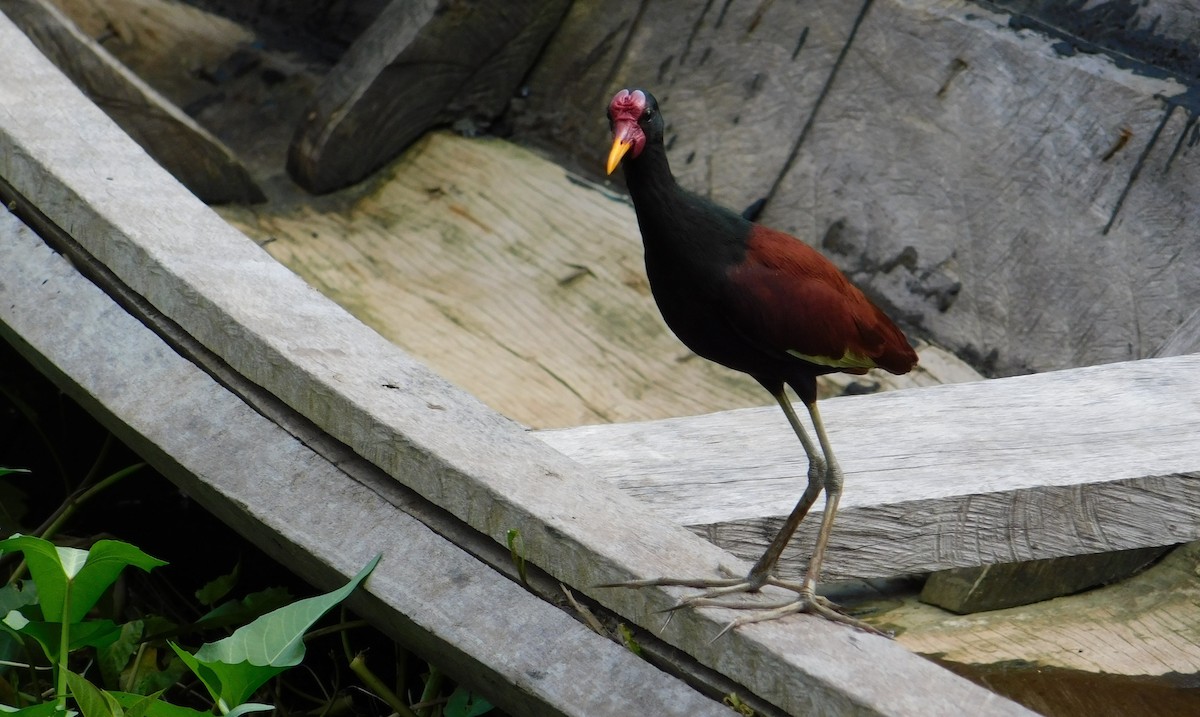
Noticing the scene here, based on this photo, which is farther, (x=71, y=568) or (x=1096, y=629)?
(x=1096, y=629)

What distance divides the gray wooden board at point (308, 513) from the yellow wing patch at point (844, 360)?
1.18ft

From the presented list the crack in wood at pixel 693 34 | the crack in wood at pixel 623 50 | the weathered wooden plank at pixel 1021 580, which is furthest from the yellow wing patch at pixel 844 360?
the crack in wood at pixel 623 50

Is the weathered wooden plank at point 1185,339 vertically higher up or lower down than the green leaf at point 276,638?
higher up

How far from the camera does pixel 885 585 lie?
1.66m

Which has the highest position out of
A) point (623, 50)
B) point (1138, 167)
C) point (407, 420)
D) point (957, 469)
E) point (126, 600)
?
point (1138, 167)

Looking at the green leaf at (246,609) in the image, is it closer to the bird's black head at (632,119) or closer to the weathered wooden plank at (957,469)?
the weathered wooden plank at (957,469)

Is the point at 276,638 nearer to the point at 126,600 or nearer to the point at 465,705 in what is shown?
the point at 465,705

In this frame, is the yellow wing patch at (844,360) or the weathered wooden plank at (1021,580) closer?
the yellow wing patch at (844,360)

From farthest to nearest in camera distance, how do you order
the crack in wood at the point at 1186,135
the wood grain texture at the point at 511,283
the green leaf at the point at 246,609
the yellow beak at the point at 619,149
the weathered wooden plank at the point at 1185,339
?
the wood grain texture at the point at 511,283, the crack in wood at the point at 1186,135, the weathered wooden plank at the point at 1185,339, the green leaf at the point at 246,609, the yellow beak at the point at 619,149

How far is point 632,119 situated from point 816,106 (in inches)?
59.6

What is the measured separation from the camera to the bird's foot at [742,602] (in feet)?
4.07

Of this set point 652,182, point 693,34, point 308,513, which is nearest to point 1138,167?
point 693,34

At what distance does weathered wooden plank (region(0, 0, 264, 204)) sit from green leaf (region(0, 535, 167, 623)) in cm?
151

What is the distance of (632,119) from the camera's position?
1214mm
